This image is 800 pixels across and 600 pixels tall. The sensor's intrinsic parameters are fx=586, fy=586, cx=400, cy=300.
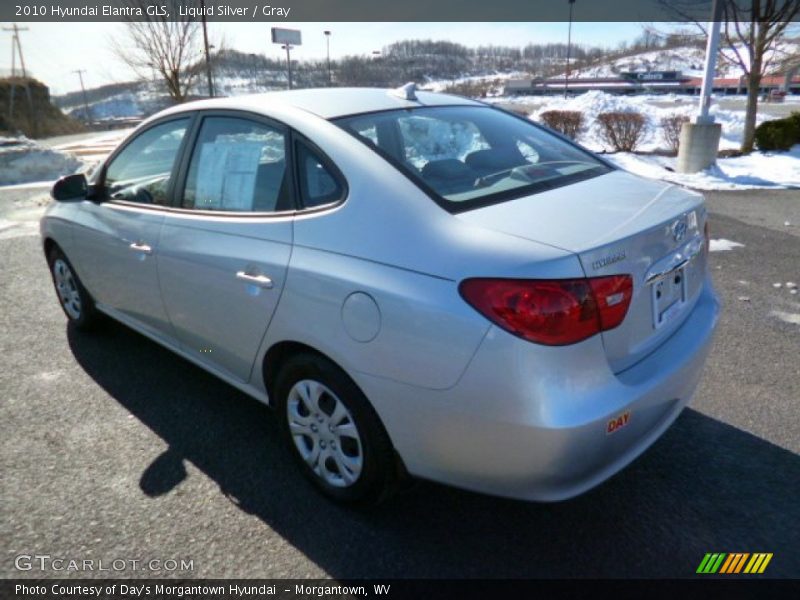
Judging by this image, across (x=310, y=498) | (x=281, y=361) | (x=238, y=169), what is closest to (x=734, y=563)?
(x=310, y=498)

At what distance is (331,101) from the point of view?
2.77 meters

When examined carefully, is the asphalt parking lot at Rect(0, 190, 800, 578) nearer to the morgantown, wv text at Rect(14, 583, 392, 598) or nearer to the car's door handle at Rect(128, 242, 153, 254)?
the morgantown, wv text at Rect(14, 583, 392, 598)

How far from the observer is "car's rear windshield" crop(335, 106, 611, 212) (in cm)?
230

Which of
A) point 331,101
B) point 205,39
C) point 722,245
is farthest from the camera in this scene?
point 205,39

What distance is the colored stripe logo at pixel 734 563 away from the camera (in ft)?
6.97

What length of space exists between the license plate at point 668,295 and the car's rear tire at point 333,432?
111 cm

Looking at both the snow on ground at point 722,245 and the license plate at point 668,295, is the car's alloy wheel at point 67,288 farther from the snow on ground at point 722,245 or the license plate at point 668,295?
the snow on ground at point 722,245

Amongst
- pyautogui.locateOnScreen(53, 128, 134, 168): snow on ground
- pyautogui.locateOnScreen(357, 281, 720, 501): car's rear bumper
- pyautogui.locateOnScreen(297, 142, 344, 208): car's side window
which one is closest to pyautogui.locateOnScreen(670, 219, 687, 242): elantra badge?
pyautogui.locateOnScreen(357, 281, 720, 501): car's rear bumper

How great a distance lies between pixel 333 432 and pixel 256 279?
0.71m

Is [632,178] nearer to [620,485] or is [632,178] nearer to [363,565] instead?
[620,485]

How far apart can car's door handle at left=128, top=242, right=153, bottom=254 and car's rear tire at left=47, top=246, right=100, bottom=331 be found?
1.11 metres

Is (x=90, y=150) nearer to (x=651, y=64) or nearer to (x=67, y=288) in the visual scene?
(x=67, y=288)

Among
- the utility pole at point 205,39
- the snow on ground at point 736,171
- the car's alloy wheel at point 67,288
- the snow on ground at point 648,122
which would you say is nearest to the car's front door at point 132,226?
the car's alloy wheel at point 67,288

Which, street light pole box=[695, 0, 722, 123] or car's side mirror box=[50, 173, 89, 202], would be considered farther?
street light pole box=[695, 0, 722, 123]
